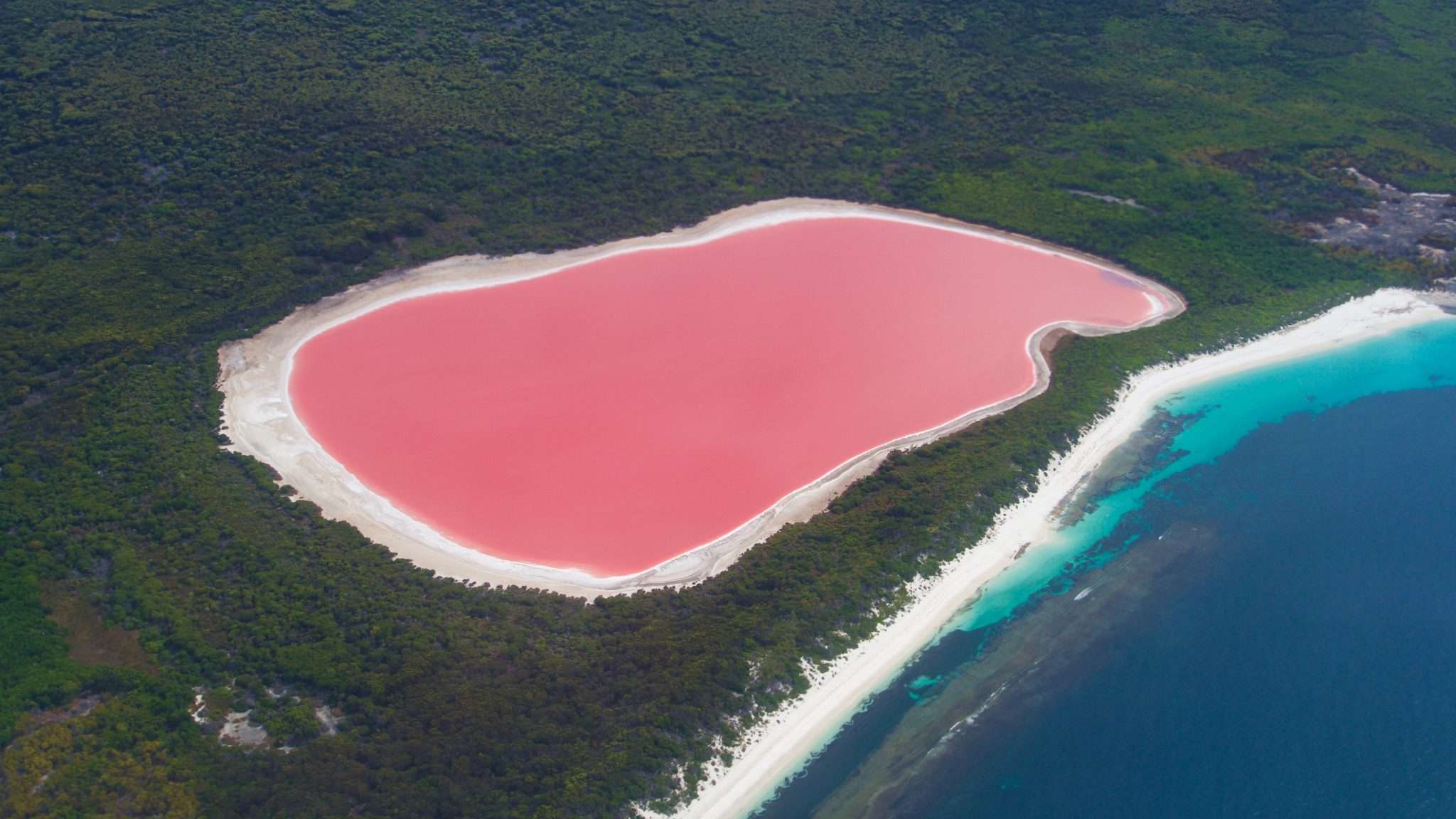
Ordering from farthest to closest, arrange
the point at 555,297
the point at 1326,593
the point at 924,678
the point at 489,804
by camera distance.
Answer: the point at 555,297, the point at 1326,593, the point at 924,678, the point at 489,804

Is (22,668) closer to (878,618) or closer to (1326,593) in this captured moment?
(878,618)

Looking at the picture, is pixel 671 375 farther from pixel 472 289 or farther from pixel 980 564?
pixel 980 564

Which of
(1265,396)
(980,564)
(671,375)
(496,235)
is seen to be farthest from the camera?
(496,235)

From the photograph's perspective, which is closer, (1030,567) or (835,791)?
(835,791)

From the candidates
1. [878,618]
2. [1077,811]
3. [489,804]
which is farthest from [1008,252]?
[489,804]

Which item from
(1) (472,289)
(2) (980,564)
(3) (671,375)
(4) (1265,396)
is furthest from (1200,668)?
(1) (472,289)

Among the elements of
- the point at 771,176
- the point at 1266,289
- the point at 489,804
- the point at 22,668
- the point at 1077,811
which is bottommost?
the point at 1077,811
